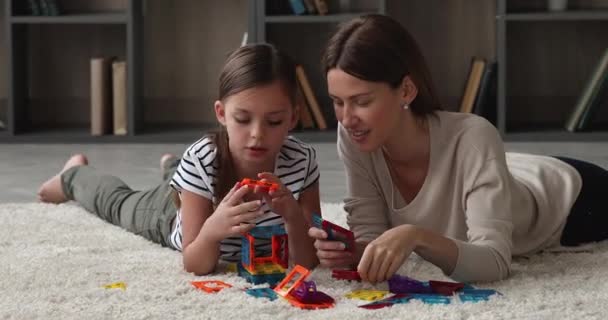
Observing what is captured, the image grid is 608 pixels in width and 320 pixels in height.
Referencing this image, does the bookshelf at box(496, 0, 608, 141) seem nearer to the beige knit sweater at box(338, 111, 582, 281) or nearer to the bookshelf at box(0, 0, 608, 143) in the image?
the bookshelf at box(0, 0, 608, 143)

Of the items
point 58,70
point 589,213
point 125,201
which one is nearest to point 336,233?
point 589,213

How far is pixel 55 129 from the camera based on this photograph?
395 cm

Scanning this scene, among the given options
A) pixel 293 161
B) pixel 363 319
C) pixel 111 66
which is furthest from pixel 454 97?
pixel 363 319

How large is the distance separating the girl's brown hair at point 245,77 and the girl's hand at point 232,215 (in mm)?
107

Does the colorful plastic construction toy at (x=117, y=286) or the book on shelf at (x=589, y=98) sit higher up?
the book on shelf at (x=589, y=98)

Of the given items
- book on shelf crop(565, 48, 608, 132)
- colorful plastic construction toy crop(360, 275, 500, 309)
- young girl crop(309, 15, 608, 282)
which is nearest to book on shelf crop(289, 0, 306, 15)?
book on shelf crop(565, 48, 608, 132)

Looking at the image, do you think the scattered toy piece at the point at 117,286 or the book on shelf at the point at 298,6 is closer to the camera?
the scattered toy piece at the point at 117,286

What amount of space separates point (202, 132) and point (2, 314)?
2371 mm

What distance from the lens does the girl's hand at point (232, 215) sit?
1.61 m

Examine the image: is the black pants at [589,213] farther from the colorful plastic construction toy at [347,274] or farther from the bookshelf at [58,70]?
the bookshelf at [58,70]

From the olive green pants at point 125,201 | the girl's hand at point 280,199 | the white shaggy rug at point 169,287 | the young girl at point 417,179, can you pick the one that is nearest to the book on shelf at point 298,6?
the olive green pants at point 125,201

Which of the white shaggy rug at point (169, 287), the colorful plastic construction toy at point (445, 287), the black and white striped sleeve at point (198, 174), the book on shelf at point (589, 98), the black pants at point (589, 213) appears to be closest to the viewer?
the white shaggy rug at point (169, 287)

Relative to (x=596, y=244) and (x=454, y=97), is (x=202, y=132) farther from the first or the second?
(x=596, y=244)

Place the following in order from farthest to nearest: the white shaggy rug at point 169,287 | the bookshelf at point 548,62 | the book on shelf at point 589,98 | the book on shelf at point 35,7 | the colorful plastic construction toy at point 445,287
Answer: the bookshelf at point 548,62 < the book on shelf at point 35,7 < the book on shelf at point 589,98 < the colorful plastic construction toy at point 445,287 < the white shaggy rug at point 169,287
